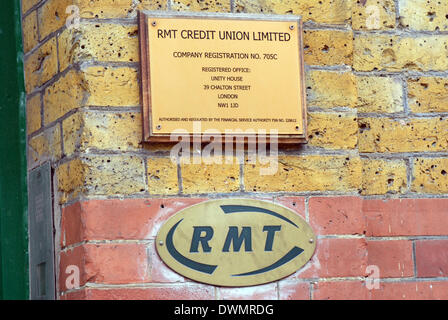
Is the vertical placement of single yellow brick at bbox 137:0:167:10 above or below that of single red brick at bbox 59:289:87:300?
above

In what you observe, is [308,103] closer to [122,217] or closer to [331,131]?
[331,131]

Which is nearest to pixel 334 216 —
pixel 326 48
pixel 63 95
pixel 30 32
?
pixel 326 48

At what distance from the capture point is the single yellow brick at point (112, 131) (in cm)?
247

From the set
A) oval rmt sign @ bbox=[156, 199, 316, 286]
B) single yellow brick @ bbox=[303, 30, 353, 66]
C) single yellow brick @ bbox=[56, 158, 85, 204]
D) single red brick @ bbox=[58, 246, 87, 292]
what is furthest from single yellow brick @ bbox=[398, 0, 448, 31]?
single red brick @ bbox=[58, 246, 87, 292]

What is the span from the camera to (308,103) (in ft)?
8.60

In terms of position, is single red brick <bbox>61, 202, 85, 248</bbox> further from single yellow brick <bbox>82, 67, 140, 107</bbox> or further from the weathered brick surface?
single yellow brick <bbox>82, 67, 140, 107</bbox>

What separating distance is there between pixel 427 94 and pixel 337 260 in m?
0.64

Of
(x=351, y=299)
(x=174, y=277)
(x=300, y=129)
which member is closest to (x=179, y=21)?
(x=300, y=129)

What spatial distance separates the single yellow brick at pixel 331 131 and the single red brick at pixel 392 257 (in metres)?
0.32

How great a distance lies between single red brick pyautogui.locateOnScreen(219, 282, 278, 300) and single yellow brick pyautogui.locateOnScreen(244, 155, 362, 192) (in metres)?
0.27

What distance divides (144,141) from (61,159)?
0.90ft

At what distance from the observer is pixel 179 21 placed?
8.35ft

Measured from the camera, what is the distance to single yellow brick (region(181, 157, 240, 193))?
8.23 ft
